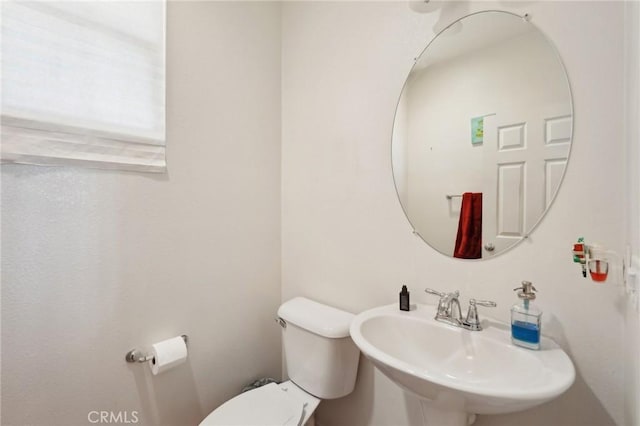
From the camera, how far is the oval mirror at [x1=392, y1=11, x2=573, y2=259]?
0.91 metres

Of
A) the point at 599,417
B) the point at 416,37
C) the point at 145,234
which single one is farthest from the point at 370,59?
the point at 599,417

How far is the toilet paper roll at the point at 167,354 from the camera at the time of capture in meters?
1.14

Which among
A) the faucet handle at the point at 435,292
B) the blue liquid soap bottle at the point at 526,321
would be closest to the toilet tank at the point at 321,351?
the faucet handle at the point at 435,292

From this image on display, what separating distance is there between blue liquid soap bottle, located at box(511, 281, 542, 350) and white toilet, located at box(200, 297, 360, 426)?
64 cm

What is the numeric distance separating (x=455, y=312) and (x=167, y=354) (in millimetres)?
1122

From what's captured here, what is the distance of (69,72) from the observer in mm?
1011

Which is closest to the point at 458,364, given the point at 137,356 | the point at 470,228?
the point at 470,228

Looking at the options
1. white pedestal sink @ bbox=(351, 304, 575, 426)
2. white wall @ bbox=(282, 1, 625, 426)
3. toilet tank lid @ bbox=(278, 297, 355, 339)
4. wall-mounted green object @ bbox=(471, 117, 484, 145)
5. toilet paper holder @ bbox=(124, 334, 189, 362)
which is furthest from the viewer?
toilet tank lid @ bbox=(278, 297, 355, 339)

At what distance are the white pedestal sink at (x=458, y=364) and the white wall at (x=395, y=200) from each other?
145mm

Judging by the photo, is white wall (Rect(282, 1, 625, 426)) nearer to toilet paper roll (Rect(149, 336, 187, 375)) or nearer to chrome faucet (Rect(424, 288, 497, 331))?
chrome faucet (Rect(424, 288, 497, 331))

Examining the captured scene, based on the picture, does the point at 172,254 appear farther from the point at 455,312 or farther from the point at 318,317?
the point at 455,312

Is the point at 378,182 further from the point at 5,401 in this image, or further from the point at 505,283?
the point at 5,401

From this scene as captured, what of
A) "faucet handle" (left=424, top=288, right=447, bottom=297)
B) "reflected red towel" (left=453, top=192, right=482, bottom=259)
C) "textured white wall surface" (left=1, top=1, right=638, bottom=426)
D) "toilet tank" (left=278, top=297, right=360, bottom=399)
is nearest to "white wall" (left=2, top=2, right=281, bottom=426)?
"textured white wall surface" (left=1, top=1, right=638, bottom=426)

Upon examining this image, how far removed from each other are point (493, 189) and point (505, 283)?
0.32 meters
